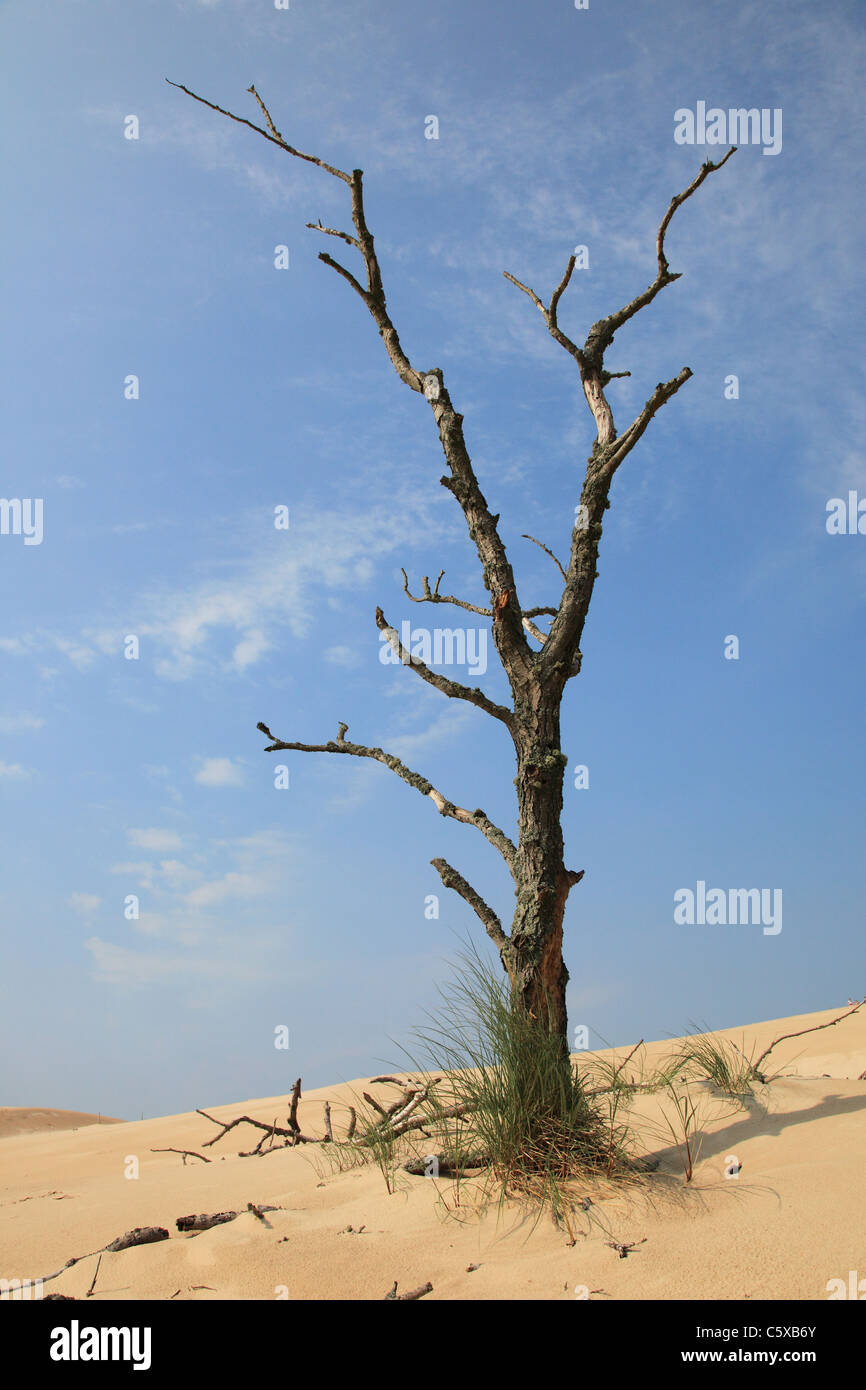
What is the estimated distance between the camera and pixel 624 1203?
336 centimetres

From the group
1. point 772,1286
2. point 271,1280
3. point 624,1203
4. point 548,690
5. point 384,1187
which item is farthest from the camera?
point 548,690

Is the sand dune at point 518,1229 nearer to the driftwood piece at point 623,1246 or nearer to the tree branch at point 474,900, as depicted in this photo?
the driftwood piece at point 623,1246

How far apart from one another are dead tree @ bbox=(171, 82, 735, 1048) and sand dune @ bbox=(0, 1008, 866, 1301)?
1038 millimetres

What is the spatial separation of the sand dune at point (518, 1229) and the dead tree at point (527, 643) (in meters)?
1.04

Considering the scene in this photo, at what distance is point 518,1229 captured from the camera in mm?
3230

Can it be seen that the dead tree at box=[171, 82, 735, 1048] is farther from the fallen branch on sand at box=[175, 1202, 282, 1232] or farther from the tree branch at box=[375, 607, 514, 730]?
the fallen branch on sand at box=[175, 1202, 282, 1232]

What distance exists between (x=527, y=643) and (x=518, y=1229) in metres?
2.90

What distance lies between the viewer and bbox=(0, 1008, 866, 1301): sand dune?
277cm

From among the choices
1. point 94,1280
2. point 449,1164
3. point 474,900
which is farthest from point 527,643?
point 94,1280

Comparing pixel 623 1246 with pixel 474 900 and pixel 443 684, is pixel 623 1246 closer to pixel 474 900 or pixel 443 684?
pixel 474 900

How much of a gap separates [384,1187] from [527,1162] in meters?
0.72
